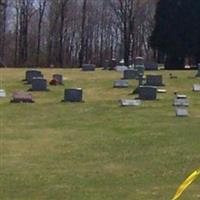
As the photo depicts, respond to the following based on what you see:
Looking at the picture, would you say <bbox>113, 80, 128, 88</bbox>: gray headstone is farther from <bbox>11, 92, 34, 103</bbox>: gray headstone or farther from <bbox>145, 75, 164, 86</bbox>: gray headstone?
<bbox>11, 92, 34, 103</bbox>: gray headstone

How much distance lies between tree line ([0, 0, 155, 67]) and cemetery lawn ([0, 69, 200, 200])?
40455 mm

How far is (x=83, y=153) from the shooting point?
44.3ft

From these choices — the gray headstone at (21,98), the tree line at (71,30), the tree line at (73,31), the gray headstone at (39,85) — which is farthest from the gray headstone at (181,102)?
the tree line at (71,30)

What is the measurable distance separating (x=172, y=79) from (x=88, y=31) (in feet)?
145

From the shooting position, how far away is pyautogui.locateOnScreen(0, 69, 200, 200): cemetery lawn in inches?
401

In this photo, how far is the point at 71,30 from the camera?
70438 mm

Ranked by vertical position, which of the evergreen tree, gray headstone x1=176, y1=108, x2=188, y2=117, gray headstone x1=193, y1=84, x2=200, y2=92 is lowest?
gray headstone x1=176, y1=108, x2=188, y2=117

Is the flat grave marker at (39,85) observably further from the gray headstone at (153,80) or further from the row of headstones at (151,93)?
the gray headstone at (153,80)

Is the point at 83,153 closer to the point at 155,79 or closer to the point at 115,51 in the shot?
the point at 155,79

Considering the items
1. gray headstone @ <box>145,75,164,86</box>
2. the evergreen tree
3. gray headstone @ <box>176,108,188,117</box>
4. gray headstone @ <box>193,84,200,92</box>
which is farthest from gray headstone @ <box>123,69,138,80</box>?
the evergreen tree

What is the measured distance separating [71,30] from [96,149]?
5704 cm

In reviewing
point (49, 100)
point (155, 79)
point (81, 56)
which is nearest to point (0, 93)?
point (49, 100)

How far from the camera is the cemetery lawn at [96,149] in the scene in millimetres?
10194

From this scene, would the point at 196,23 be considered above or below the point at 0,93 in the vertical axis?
above
